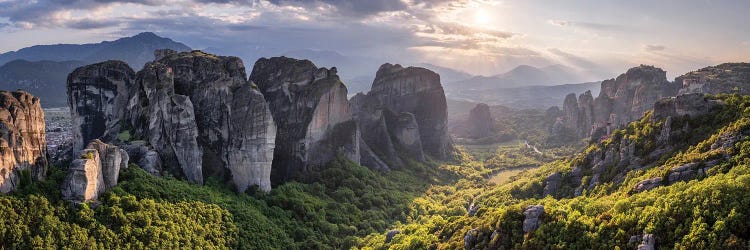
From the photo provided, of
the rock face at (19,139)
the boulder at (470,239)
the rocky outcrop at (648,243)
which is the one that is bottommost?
the boulder at (470,239)

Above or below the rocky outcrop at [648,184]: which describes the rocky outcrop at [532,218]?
below

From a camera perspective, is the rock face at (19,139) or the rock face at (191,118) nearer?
the rock face at (19,139)

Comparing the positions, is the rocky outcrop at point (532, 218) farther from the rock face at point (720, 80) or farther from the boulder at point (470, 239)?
the rock face at point (720, 80)

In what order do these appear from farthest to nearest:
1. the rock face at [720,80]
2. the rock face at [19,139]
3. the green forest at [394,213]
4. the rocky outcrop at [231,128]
A: 1. the rock face at [720,80]
2. the rocky outcrop at [231,128]
3. the rock face at [19,139]
4. the green forest at [394,213]

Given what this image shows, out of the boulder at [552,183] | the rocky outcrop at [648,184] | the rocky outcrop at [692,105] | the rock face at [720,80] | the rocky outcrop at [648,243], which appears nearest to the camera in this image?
the rocky outcrop at [648,243]

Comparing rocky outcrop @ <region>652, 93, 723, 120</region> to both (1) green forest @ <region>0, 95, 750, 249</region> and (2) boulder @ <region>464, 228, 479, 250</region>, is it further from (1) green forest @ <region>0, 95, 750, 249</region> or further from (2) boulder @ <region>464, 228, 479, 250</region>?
(2) boulder @ <region>464, 228, 479, 250</region>

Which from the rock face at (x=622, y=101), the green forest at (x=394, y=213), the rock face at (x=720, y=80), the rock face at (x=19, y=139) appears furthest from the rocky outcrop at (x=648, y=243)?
the rock face at (x=622, y=101)

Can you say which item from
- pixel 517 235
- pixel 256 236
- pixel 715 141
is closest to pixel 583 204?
pixel 517 235

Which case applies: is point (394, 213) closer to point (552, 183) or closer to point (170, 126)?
point (552, 183)
